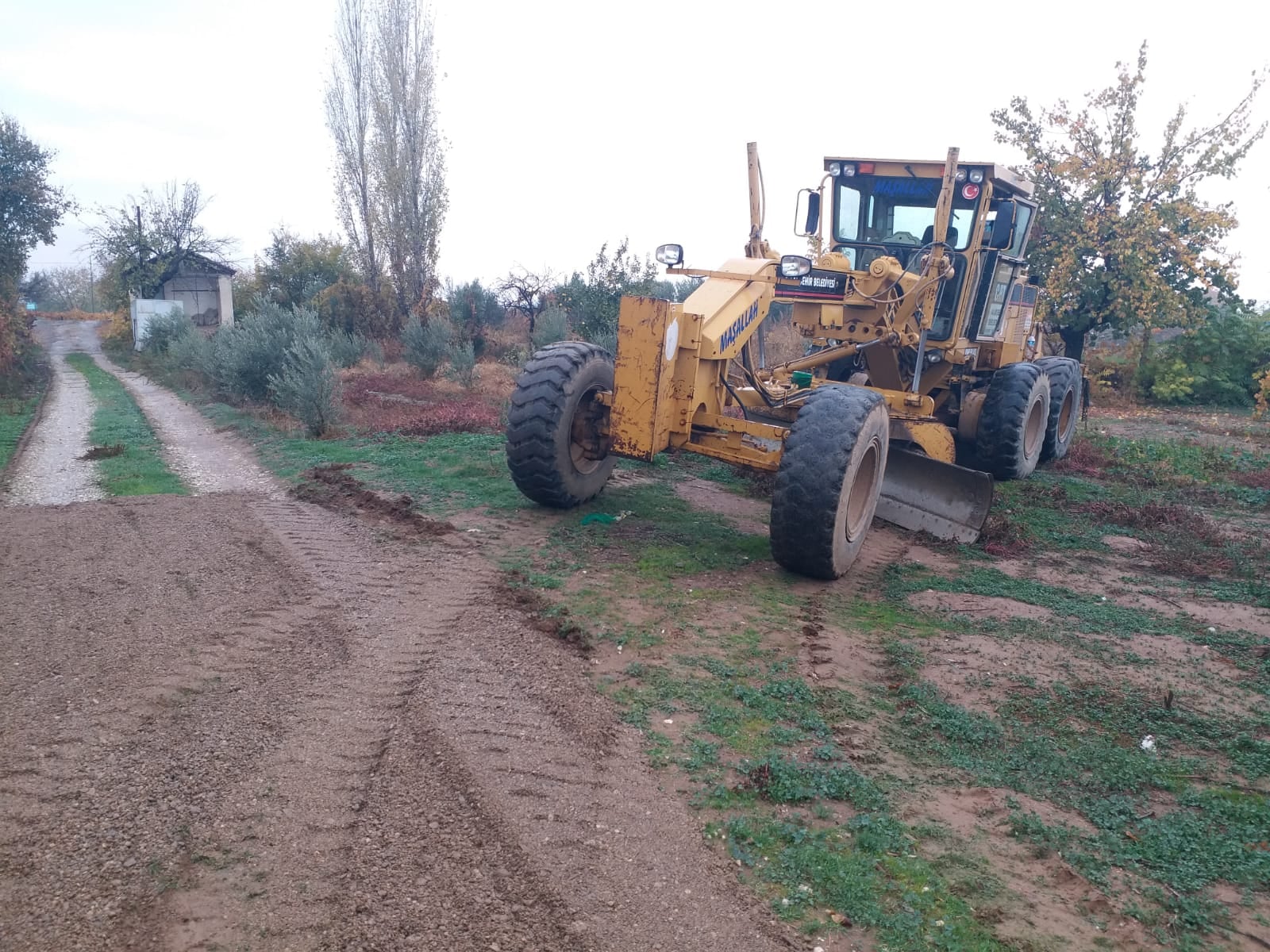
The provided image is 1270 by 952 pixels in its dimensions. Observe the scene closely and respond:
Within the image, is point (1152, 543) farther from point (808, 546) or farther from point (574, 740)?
point (574, 740)

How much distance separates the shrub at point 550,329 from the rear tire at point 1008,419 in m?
10.7

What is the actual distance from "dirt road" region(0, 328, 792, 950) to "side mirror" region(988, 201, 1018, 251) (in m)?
5.81

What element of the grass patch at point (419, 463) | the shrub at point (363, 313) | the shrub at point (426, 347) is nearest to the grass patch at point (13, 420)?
the grass patch at point (419, 463)

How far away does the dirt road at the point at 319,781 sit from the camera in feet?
9.00

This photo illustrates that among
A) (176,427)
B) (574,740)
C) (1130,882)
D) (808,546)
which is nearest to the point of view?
(1130,882)

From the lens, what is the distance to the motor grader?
6113 millimetres

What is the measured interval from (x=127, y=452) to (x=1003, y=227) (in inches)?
393

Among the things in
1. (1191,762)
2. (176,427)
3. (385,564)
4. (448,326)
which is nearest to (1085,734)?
(1191,762)

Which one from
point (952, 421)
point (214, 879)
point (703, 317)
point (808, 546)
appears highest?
point (703, 317)

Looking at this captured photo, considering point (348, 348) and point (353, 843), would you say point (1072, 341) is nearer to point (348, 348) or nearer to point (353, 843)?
point (348, 348)

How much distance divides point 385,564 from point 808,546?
2.89 metres

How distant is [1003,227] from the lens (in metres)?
8.33

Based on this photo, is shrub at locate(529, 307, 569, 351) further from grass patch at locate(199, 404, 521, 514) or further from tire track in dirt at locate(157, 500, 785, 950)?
tire track in dirt at locate(157, 500, 785, 950)

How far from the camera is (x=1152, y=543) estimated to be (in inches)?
296
